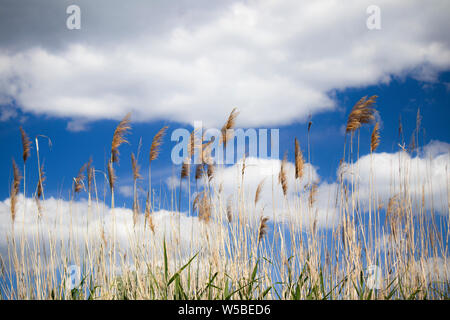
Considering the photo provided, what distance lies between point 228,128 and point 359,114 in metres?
1.30

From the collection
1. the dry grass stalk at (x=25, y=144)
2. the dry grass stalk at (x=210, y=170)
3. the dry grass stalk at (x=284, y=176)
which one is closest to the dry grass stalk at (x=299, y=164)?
the dry grass stalk at (x=284, y=176)

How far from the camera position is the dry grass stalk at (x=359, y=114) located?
3.61 m

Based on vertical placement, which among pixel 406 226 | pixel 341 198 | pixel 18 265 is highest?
pixel 341 198

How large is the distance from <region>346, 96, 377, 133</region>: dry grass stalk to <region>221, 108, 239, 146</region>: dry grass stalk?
1137 mm

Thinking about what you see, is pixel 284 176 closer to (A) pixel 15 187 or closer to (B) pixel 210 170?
(B) pixel 210 170

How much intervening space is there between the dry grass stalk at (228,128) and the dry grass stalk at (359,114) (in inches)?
44.7

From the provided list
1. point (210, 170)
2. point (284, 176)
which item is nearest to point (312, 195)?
point (284, 176)

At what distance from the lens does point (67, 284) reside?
3.65 m

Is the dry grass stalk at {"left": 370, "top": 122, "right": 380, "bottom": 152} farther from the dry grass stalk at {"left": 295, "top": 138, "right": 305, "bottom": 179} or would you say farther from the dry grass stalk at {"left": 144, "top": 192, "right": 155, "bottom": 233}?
the dry grass stalk at {"left": 144, "top": 192, "right": 155, "bottom": 233}

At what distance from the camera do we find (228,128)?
12.1 feet
